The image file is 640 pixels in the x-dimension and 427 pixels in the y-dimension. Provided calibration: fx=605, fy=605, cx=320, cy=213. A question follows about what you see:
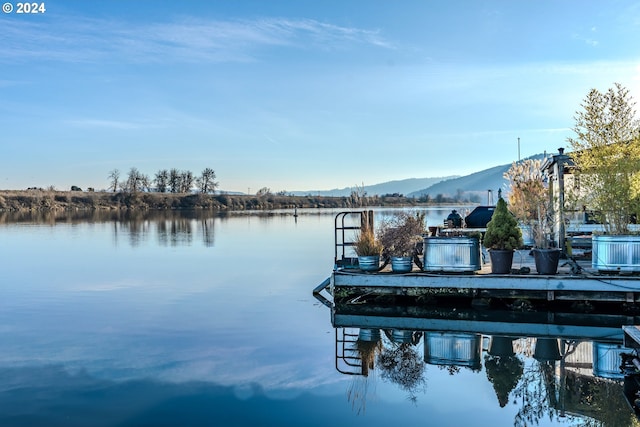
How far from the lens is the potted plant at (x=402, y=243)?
11.9m

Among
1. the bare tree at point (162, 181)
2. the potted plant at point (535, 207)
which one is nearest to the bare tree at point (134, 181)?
the bare tree at point (162, 181)

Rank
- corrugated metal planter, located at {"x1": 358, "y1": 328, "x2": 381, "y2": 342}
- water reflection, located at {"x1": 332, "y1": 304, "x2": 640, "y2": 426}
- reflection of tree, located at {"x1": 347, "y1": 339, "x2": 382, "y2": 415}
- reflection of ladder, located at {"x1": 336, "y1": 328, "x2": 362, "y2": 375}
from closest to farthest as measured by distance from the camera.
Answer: water reflection, located at {"x1": 332, "y1": 304, "x2": 640, "y2": 426}, reflection of tree, located at {"x1": 347, "y1": 339, "x2": 382, "y2": 415}, reflection of ladder, located at {"x1": 336, "y1": 328, "x2": 362, "y2": 375}, corrugated metal planter, located at {"x1": 358, "y1": 328, "x2": 381, "y2": 342}

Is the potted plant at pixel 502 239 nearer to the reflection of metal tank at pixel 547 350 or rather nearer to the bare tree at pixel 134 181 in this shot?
the reflection of metal tank at pixel 547 350

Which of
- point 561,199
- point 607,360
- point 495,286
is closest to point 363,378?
point 607,360

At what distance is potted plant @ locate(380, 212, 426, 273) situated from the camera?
11883 mm

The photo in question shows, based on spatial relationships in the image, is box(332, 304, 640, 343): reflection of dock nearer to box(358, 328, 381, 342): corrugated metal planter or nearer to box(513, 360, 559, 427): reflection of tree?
box(358, 328, 381, 342): corrugated metal planter

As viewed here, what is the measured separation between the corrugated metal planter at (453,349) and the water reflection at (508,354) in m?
0.01

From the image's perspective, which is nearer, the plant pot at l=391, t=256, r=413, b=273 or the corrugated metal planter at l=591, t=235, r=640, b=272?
the corrugated metal planter at l=591, t=235, r=640, b=272

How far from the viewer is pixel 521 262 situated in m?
13.8

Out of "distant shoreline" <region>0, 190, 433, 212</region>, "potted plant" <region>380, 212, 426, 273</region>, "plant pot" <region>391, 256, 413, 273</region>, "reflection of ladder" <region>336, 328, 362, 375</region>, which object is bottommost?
"reflection of ladder" <region>336, 328, 362, 375</region>

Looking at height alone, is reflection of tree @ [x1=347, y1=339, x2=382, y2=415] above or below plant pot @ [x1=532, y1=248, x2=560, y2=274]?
below

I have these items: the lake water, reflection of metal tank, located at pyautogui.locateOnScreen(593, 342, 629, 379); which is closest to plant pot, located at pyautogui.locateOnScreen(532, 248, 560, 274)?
the lake water

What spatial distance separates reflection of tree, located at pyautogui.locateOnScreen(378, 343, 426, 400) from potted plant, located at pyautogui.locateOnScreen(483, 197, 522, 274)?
2963mm

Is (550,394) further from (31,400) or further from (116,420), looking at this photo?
(31,400)
